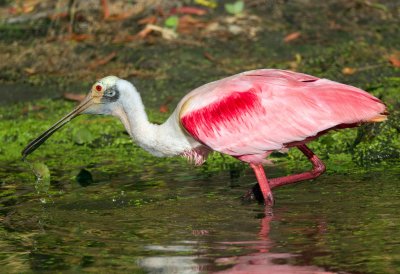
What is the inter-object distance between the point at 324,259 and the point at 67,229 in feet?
6.29

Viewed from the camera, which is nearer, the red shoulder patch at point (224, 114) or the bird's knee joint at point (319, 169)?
the red shoulder patch at point (224, 114)

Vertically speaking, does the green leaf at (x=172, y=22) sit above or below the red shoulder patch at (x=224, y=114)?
below

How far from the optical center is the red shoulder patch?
7.91 m

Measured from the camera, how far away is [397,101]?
34.3ft

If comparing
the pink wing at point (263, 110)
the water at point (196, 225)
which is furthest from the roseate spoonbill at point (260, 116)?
the water at point (196, 225)

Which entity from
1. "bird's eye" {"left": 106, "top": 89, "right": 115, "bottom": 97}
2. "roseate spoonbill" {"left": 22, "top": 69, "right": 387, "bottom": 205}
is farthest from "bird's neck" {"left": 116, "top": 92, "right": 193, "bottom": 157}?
"bird's eye" {"left": 106, "top": 89, "right": 115, "bottom": 97}

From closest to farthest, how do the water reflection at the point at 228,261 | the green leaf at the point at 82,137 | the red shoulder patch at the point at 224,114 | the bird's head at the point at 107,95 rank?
the water reflection at the point at 228,261
the red shoulder patch at the point at 224,114
the bird's head at the point at 107,95
the green leaf at the point at 82,137

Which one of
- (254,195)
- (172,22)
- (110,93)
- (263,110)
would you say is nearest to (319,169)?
(254,195)

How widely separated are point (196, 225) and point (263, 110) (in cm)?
110

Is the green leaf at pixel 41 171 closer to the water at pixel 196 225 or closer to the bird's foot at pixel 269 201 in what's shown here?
the water at pixel 196 225

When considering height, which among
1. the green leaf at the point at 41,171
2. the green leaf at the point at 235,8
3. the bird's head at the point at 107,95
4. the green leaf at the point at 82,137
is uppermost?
the bird's head at the point at 107,95

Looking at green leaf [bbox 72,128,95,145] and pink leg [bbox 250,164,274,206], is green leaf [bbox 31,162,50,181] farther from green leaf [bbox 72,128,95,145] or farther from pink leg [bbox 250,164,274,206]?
pink leg [bbox 250,164,274,206]

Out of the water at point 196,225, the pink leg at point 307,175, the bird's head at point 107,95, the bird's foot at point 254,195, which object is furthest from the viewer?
the bird's head at point 107,95

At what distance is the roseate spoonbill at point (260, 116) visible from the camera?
778 cm
